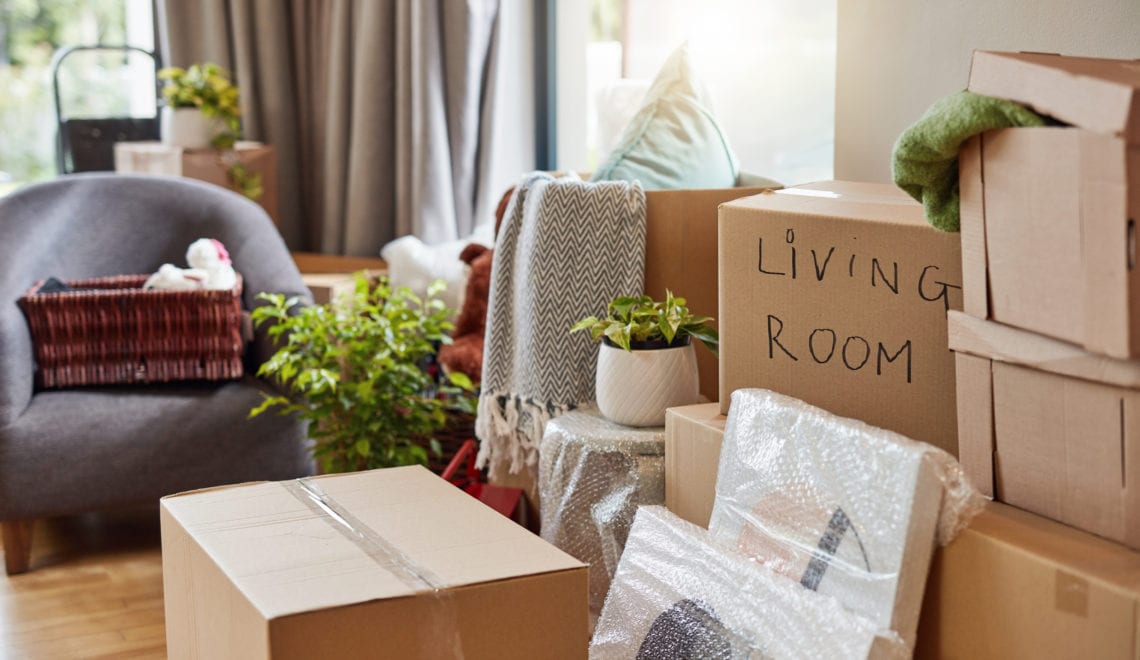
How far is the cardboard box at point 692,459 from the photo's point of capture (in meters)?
1.45

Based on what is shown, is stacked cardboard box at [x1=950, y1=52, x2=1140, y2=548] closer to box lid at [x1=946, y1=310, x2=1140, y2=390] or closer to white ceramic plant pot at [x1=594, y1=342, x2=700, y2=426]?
box lid at [x1=946, y1=310, x2=1140, y2=390]

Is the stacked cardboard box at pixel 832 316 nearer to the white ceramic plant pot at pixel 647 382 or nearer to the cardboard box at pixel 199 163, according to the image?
the white ceramic plant pot at pixel 647 382

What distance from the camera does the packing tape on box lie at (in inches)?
42.6

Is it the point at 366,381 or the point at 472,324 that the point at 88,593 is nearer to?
the point at 366,381

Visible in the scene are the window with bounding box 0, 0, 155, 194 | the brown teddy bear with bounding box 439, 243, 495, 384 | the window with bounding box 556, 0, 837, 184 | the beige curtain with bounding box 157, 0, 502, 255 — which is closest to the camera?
the window with bounding box 556, 0, 837, 184

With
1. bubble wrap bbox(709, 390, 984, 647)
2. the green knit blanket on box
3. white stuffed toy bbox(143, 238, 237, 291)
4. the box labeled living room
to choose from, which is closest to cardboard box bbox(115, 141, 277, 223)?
the box labeled living room

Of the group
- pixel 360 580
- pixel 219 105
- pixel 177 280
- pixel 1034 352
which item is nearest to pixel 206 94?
pixel 219 105

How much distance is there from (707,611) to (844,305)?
39cm

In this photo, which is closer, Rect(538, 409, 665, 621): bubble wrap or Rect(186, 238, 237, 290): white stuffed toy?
Rect(538, 409, 665, 621): bubble wrap

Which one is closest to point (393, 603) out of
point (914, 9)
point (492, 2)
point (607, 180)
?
point (607, 180)

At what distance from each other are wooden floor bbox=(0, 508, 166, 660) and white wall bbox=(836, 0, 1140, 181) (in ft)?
4.81

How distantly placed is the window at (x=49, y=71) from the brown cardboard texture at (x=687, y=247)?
2.54m

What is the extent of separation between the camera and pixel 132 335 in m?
2.37

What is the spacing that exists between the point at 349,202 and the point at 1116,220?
2.57 metres
